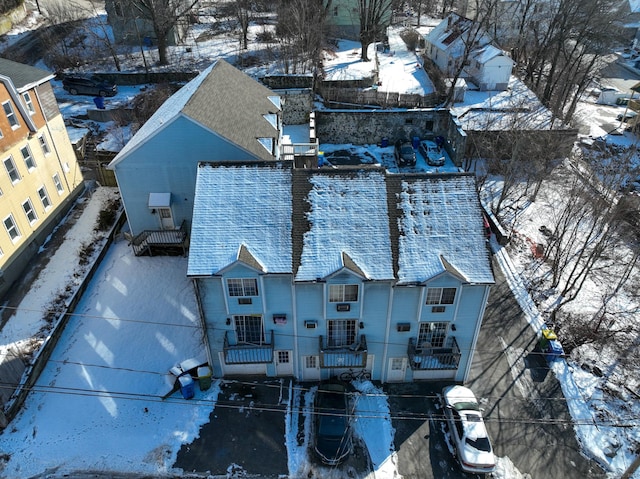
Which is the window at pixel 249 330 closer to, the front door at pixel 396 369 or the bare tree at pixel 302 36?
the front door at pixel 396 369

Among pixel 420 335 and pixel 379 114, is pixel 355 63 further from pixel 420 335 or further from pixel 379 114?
pixel 420 335

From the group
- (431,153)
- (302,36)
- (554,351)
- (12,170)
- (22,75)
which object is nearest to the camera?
(554,351)

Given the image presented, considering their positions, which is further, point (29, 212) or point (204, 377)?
point (29, 212)

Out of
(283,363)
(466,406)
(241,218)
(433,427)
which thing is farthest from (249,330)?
(466,406)

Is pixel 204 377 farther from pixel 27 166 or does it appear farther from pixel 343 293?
pixel 27 166

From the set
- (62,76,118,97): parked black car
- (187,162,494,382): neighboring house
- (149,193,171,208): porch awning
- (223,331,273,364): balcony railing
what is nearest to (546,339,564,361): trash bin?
(187,162,494,382): neighboring house
